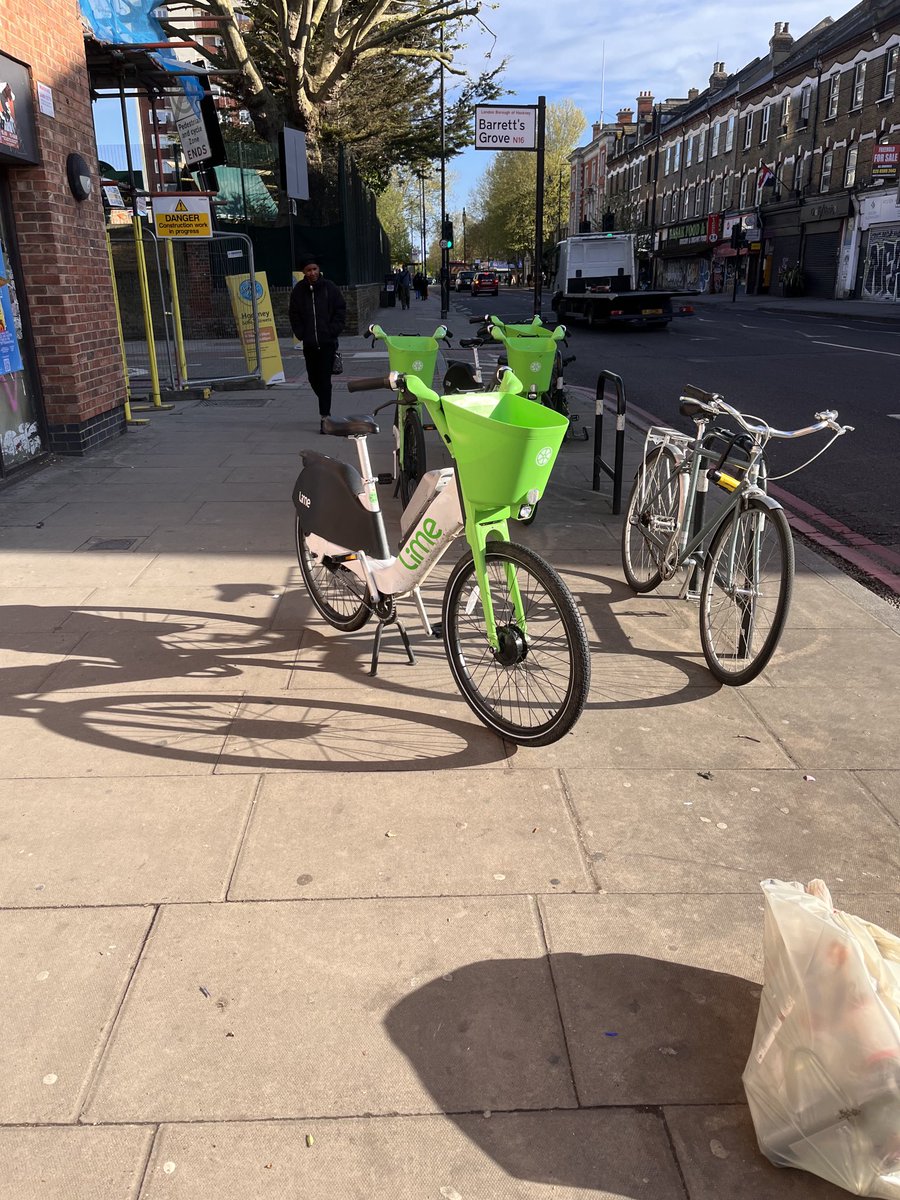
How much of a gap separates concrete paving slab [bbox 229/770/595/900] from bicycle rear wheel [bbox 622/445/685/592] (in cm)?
197

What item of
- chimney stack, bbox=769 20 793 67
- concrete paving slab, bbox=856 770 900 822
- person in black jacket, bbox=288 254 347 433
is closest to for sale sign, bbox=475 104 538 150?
person in black jacket, bbox=288 254 347 433

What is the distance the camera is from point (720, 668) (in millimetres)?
4113

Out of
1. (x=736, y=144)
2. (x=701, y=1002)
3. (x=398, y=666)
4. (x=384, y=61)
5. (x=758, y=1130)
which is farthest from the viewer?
(x=736, y=144)

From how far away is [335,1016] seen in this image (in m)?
2.25

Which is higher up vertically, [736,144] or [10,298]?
[736,144]

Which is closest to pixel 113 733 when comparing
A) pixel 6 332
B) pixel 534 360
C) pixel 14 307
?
pixel 6 332

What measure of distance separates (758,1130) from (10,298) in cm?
809

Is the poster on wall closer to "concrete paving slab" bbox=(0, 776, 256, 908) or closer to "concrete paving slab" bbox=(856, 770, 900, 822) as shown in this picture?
"concrete paving slab" bbox=(0, 776, 256, 908)

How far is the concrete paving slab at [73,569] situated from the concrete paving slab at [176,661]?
0.74 m

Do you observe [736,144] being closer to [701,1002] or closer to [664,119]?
[664,119]

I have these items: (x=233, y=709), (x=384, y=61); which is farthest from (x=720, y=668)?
(x=384, y=61)

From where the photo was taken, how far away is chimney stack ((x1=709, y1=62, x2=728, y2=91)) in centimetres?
6246

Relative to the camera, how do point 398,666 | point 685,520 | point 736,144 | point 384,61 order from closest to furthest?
point 398,666, point 685,520, point 384,61, point 736,144

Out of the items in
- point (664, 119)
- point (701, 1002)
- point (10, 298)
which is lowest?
point (701, 1002)
